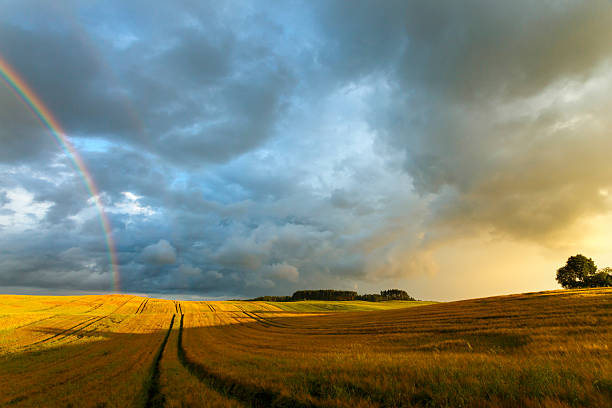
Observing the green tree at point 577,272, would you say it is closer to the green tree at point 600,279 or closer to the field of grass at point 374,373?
the green tree at point 600,279

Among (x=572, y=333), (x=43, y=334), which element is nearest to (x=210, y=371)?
(x=572, y=333)

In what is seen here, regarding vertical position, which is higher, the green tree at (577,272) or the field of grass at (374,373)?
the green tree at (577,272)

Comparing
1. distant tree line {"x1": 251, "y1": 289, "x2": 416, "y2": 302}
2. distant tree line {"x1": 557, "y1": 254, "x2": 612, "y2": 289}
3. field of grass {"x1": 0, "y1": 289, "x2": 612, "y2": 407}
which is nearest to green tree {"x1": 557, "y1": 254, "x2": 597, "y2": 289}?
distant tree line {"x1": 557, "y1": 254, "x2": 612, "y2": 289}

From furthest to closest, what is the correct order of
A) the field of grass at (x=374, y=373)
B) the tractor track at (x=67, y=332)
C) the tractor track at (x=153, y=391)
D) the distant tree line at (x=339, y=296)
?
the distant tree line at (x=339, y=296) < the tractor track at (x=67, y=332) < the tractor track at (x=153, y=391) < the field of grass at (x=374, y=373)

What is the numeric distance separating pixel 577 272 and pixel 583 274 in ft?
4.58

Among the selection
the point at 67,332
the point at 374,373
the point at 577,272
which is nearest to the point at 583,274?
the point at 577,272

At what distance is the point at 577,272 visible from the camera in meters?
84.4

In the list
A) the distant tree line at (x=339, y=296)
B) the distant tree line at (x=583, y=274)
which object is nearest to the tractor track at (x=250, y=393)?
the distant tree line at (x=583, y=274)

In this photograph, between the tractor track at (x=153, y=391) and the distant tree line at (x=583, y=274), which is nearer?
the tractor track at (x=153, y=391)

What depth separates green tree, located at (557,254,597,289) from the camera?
273ft

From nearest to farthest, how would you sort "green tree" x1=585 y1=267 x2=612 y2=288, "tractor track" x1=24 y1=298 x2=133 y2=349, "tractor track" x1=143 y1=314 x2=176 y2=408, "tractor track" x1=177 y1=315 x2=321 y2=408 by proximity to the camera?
1. "tractor track" x1=177 y1=315 x2=321 y2=408
2. "tractor track" x1=143 y1=314 x2=176 y2=408
3. "tractor track" x1=24 y1=298 x2=133 y2=349
4. "green tree" x1=585 y1=267 x2=612 y2=288

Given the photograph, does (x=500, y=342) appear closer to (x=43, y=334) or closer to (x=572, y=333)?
(x=572, y=333)

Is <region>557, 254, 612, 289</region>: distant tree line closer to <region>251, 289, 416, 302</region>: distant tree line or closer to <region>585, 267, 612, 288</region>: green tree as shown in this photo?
<region>585, 267, 612, 288</region>: green tree

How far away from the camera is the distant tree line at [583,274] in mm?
82644
